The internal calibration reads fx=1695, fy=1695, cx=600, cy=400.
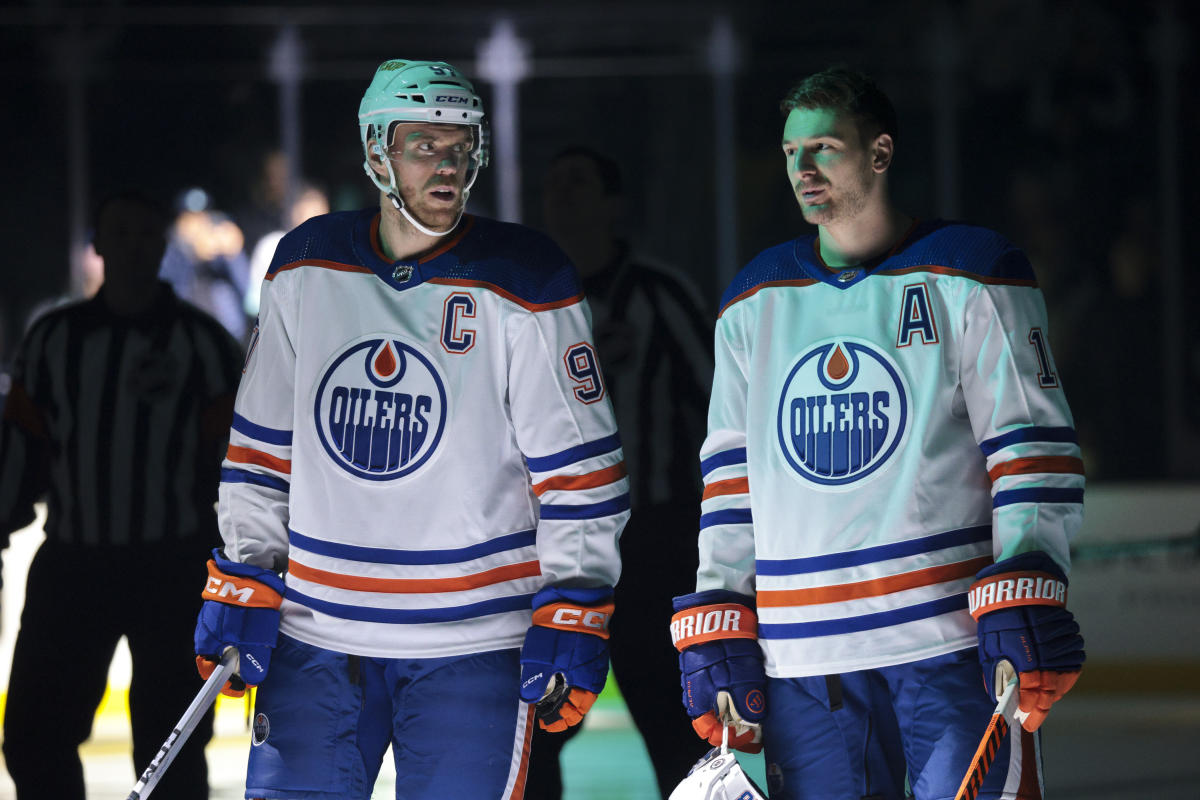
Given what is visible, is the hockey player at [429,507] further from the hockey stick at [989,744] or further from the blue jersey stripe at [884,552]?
the hockey stick at [989,744]

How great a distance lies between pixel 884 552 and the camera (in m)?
2.01

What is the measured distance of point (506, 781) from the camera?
6.75ft

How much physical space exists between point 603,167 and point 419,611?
137 cm

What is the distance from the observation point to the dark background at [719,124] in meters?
5.97

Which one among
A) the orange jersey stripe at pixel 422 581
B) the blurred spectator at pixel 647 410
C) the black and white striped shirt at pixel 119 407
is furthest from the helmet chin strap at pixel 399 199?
the black and white striped shirt at pixel 119 407

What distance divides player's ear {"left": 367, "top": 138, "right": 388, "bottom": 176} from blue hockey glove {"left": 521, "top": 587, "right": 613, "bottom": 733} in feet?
1.92

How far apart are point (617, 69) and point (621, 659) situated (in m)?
3.80

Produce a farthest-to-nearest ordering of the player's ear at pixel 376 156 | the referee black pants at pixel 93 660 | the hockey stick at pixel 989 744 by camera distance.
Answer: the referee black pants at pixel 93 660 < the player's ear at pixel 376 156 < the hockey stick at pixel 989 744

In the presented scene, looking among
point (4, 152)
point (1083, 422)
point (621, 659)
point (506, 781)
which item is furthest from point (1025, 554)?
point (4, 152)

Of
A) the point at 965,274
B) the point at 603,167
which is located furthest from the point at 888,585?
the point at 603,167

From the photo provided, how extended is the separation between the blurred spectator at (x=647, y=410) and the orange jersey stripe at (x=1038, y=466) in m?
1.22

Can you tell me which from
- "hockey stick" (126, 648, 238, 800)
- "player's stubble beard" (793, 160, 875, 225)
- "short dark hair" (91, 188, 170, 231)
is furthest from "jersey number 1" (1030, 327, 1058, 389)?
"short dark hair" (91, 188, 170, 231)

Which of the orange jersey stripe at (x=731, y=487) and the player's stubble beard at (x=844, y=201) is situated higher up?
the player's stubble beard at (x=844, y=201)

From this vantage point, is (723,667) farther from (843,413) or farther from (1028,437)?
(1028,437)
